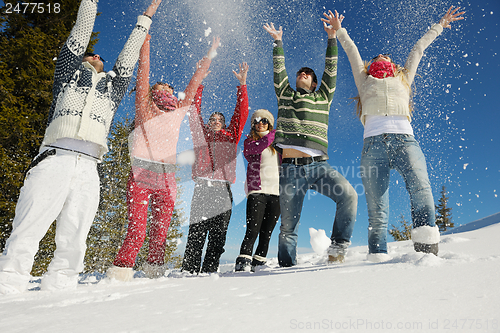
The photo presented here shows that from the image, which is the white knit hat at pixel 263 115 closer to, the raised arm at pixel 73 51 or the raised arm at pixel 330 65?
the raised arm at pixel 330 65

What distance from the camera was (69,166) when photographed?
99.7 inches

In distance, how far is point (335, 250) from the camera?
126 inches

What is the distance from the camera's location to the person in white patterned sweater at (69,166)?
2.33 m

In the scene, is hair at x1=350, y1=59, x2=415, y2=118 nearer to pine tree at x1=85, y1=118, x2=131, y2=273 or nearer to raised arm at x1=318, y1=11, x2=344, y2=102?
raised arm at x1=318, y1=11, x2=344, y2=102

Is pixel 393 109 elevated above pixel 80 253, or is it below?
above

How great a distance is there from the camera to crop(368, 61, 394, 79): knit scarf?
3.30 m

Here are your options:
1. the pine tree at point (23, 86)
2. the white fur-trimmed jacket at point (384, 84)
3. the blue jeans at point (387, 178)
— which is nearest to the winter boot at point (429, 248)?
the blue jeans at point (387, 178)

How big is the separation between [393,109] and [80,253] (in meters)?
3.27

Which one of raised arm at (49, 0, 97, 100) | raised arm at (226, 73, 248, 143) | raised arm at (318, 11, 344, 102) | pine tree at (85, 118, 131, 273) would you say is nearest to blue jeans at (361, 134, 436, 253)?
raised arm at (318, 11, 344, 102)

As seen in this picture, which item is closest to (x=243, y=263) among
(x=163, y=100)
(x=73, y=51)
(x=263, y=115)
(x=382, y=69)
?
(x=263, y=115)

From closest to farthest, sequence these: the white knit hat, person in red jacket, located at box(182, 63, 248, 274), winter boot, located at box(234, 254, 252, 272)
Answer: winter boot, located at box(234, 254, 252, 272), person in red jacket, located at box(182, 63, 248, 274), the white knit hat

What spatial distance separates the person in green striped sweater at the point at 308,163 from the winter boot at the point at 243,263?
435 mm

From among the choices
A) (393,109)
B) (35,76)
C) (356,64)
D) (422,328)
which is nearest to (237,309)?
(422,328)

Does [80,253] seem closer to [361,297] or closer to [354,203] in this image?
[361,297]
